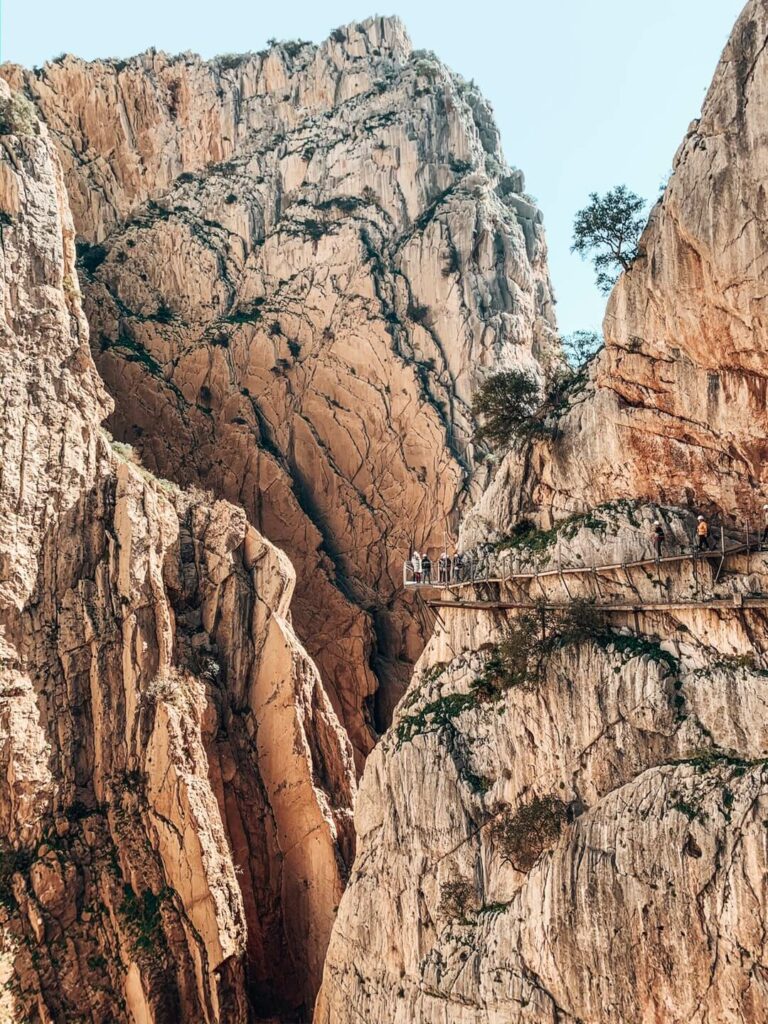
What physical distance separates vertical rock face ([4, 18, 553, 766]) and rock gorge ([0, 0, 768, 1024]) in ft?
0.71

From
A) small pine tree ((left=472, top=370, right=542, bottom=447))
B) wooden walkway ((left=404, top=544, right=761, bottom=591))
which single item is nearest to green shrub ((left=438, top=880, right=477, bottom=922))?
wooden walkway ((left=404, top=544, right=761, bottom=591))

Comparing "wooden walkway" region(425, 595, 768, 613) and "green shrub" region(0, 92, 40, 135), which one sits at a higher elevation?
"green shrub" region(0, 92, 40, 135)

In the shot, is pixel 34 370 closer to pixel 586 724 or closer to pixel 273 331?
pixel 273 331

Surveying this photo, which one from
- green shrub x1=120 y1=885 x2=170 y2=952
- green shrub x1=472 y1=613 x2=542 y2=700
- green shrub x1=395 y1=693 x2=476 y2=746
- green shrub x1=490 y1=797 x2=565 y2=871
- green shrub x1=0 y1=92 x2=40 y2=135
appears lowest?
green shrub x1=120 y1=885 x2=170 y2=952

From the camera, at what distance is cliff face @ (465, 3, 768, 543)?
24.5m

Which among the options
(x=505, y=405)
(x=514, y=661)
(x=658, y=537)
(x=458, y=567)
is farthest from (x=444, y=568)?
(x=658, y=537)

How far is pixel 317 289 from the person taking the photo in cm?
5094

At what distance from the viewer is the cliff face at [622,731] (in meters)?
21.7

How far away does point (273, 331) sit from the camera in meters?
50.8

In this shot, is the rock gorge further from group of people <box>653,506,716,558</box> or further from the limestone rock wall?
group of people <box>653,506,716,558</box>

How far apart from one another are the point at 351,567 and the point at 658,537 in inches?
977

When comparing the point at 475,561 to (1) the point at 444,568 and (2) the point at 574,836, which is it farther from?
(2) the point at 574,836

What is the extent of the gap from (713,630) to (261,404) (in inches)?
1243

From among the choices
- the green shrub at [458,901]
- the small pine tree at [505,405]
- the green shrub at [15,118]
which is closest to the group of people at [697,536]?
the small pine tree at [505,405]
